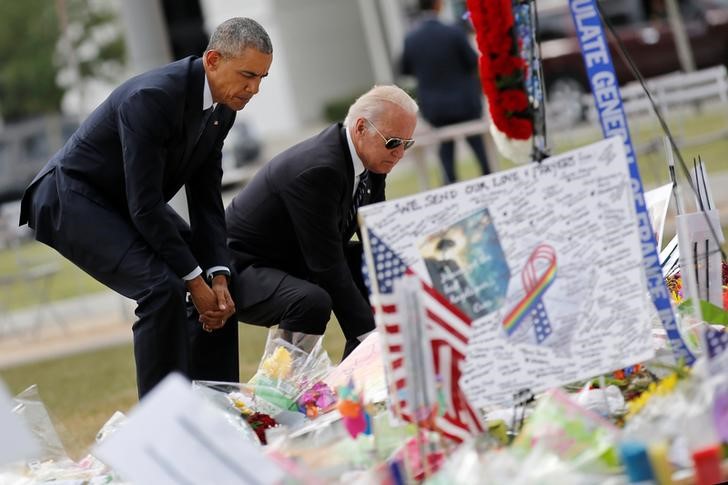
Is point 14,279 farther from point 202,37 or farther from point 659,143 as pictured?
point 659,143

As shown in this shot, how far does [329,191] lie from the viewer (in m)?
4.50

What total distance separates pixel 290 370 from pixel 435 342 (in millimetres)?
1142

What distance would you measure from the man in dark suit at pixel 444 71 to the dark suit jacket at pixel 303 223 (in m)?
5.78

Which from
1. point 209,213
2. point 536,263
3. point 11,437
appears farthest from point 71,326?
point 11,437

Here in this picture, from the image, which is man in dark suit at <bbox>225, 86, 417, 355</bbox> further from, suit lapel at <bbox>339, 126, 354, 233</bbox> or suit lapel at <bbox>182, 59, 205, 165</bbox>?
suit lapel at <bbox>182, 59, 205, 165</bbox>

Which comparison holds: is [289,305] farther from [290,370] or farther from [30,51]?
[30,51]

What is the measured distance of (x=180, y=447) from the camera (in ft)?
8.82

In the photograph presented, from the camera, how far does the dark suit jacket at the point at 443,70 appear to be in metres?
10.6

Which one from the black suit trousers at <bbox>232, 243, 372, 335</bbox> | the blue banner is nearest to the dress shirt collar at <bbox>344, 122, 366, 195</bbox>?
the black suit trousers at <bbox>232, 243, 372, 335</bbox>

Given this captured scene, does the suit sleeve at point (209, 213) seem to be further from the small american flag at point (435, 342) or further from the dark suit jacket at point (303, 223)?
the small american flag at point (435, 342)

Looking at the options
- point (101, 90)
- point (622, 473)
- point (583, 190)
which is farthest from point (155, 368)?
point (101, 90)

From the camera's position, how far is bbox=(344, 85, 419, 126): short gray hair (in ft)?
14.2

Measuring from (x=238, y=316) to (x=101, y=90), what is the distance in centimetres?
2975

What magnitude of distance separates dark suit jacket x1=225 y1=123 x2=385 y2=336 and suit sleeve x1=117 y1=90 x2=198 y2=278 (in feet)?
1.67
